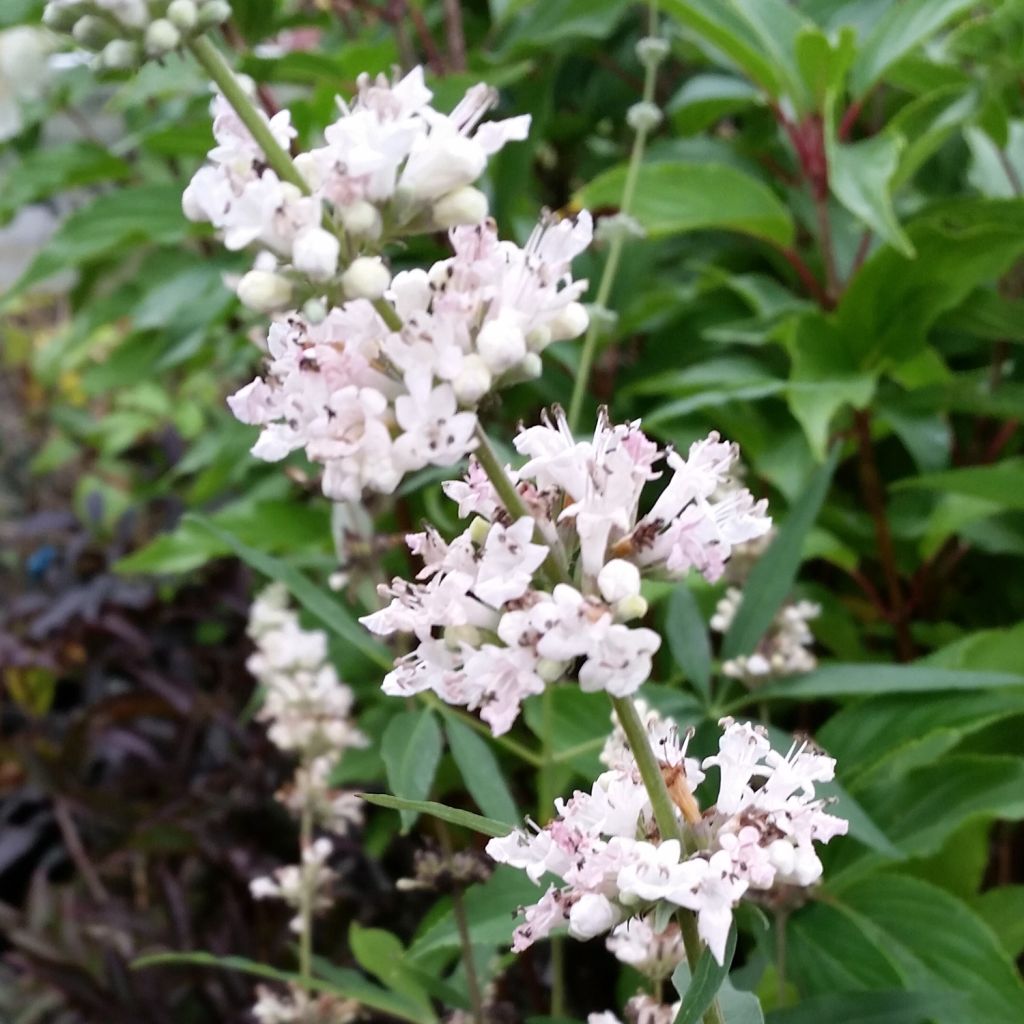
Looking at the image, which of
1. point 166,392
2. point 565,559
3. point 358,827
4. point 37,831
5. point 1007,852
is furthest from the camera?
point 166,392

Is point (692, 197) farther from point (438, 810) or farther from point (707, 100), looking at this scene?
point (438, 810)

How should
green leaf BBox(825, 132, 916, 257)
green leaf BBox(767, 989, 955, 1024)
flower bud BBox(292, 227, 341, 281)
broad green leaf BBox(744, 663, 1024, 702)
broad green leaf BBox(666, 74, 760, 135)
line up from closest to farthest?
flower bud BBox(292, 227, 341, 281)
green leaf BBox(767, 989, 955, 1024)
broad green leaf BBox(744, 663, 1024, 702)
green leaf BBox(825, 132, 916, 257)
broad green leaf BBox(666, 74, 760, 135)

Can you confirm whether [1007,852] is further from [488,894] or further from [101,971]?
[101,971]

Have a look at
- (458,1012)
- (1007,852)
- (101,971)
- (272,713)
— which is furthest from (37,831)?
(1007,852)

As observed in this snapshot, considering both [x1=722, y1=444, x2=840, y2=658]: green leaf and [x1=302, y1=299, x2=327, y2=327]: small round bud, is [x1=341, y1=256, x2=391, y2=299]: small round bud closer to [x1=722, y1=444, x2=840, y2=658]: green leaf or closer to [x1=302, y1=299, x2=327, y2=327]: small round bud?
[x1=302, y1=299, x2=327, y2=327]: small round bud

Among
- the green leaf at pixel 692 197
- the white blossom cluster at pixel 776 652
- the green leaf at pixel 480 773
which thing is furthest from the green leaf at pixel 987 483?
the green leaf at pixel 480 773

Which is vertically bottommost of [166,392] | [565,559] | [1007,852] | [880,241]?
[1007,852]

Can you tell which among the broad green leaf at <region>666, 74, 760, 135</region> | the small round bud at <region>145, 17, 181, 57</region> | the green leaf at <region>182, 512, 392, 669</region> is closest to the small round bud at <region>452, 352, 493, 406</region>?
the small round bud at <region>145, 17, 181, 57</region>
